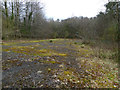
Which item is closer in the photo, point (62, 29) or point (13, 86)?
point (13, 86)

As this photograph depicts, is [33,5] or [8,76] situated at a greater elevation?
[33,5]

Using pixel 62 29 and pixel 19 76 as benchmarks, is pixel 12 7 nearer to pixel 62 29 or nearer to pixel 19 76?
pixel 62 29

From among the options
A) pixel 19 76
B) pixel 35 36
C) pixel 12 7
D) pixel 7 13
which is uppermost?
pixel 12 7

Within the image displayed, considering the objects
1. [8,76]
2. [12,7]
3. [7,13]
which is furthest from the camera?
[12,7]

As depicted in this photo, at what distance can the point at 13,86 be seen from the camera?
94.7 inches

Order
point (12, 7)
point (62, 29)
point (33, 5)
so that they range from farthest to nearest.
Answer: point (62, 29) < point (33, 5) < point (12, 7)

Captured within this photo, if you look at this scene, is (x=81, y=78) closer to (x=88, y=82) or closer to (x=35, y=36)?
(x=88, y=82)

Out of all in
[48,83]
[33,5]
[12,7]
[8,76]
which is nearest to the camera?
[48,83]

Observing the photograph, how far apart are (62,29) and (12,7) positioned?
37.9 ft

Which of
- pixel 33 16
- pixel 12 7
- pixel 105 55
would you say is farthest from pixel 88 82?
pixel 33 16

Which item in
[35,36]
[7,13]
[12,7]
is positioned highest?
[12,7]

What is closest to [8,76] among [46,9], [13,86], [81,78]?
[13,86]

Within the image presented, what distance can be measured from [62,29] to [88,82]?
780 inches

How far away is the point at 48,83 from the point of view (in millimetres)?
2637
